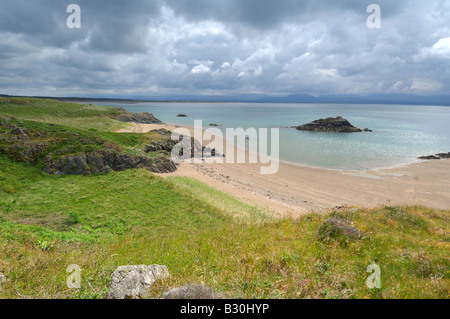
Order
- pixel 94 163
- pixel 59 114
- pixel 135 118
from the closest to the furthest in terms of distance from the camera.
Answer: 1. pixel 94 163
2. pixel 59 114
3. pixel 135 118

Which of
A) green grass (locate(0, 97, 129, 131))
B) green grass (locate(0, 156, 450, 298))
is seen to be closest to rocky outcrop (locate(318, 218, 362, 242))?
green grass (locate(0, 156, 450, 298))

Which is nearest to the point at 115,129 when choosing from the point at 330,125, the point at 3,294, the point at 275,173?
the point at 275,173

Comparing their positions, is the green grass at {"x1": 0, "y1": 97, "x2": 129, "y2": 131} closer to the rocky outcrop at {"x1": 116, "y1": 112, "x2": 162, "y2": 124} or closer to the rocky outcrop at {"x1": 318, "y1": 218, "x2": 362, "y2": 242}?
the rocky outcrop at {"x1": 116, "y1": 112, "x2": 162, "y2": 124}

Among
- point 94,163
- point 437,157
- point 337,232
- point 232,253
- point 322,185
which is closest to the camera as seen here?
point 232,253

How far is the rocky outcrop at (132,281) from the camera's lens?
14.3ft

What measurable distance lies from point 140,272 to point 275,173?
32.4 metres

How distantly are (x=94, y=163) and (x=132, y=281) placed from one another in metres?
22.5

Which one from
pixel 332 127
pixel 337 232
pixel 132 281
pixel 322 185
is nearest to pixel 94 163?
pixel 132 281

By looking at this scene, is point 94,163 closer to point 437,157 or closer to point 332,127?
point 437,157

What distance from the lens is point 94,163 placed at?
925 inches

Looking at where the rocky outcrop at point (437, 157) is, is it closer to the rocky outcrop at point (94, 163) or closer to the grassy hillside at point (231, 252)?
the grassy hillside at point (231, 252)

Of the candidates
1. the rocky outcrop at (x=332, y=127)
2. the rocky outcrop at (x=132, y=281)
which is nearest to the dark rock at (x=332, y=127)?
the rocky outcrop at (x=332, y=127)

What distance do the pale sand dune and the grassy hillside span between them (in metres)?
11.2
